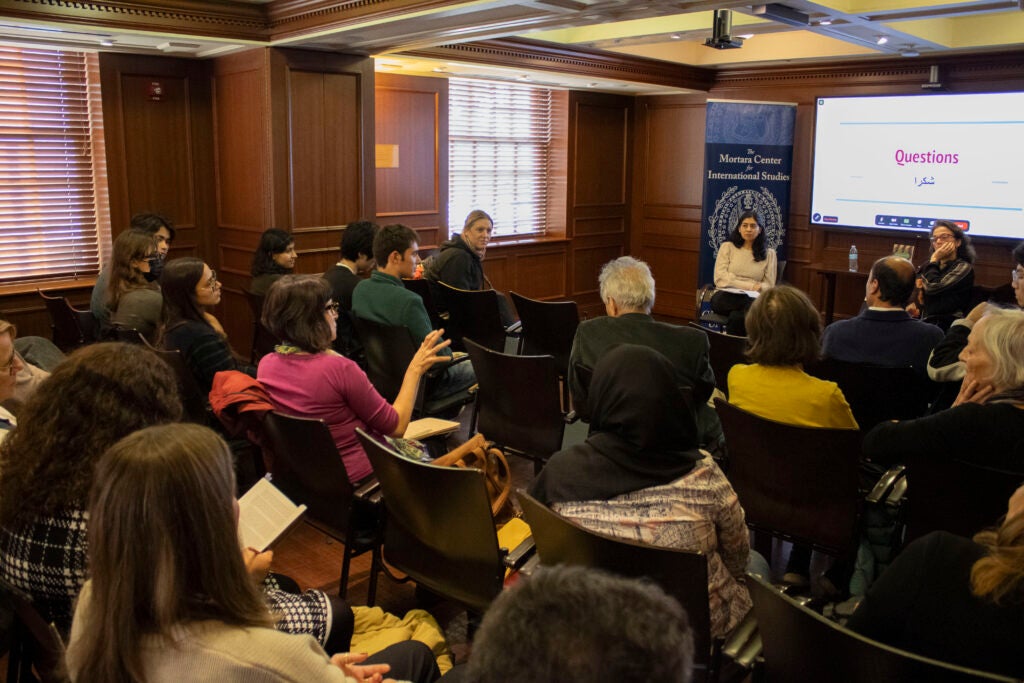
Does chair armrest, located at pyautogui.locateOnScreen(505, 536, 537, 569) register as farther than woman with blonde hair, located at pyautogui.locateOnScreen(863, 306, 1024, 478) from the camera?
No

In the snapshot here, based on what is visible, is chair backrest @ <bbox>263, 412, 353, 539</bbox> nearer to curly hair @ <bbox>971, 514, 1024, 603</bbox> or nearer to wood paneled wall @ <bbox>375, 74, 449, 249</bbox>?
curly hair @ <bbox>971, 514, 1024, 603</bbox>

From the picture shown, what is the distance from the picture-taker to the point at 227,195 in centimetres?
637

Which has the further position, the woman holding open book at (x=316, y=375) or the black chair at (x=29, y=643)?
the woman holding open book at (x=316, y=375)

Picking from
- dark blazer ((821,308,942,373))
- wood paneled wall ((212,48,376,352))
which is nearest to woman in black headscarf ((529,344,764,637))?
dark blazer ((821,308,942,373))

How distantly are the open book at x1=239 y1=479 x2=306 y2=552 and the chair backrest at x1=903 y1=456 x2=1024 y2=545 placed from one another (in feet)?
5.63

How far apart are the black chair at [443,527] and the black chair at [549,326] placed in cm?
225

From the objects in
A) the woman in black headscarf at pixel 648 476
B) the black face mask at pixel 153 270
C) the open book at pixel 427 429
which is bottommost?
the open book at pixel 427 429

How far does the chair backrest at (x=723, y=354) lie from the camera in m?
3.84

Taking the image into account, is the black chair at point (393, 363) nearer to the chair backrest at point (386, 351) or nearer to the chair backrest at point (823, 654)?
the chair backrest at point (386, 351)

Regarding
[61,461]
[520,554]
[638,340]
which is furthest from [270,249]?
[61,461]

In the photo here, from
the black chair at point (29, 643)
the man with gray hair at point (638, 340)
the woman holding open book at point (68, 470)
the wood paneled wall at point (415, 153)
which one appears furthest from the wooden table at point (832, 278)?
the black chair at point (29, 643)

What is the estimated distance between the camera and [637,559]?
179 centimetres

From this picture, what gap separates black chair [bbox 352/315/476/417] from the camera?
4004 mm

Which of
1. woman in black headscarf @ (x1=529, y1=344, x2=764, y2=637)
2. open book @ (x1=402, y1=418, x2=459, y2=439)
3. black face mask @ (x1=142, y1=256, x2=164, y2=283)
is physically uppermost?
black face mask @ (x1=142, y1=256, x2=164, y2=283)
